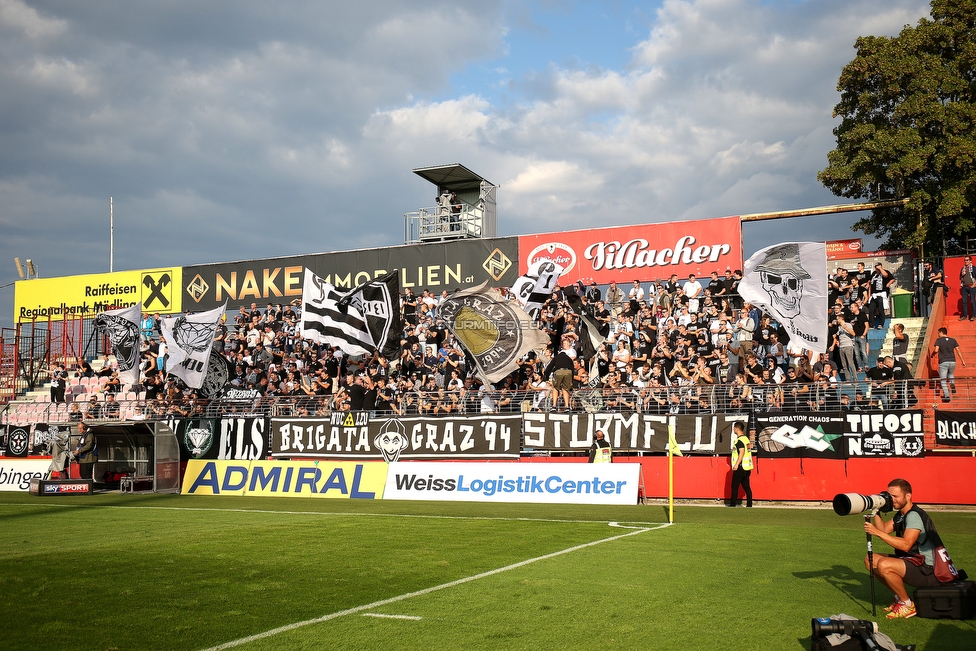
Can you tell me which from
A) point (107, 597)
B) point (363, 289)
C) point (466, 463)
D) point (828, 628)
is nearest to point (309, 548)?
point (107, 597)

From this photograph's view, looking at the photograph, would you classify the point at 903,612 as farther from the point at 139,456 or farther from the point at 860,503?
the point at 139,456

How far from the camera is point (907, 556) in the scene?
7.72 meters

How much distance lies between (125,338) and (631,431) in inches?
735

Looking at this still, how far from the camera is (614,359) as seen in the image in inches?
952

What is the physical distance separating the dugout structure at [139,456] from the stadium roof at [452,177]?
18.3 m

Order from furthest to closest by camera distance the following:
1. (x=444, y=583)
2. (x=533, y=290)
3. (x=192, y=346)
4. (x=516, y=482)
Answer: (x=192, y=346) → (x=533, y=290) → (x=516, y=482) → (x=444, y=583)

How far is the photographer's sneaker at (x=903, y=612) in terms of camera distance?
7.45 meters

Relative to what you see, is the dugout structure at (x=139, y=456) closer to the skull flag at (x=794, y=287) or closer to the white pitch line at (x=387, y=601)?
the white pitch line at (x=387, y=601)

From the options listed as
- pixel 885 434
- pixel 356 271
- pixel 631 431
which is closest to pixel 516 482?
pixel 631 431

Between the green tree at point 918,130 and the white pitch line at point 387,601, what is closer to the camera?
the white pitch line at point 387,601

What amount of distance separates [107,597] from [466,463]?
13.7 meters

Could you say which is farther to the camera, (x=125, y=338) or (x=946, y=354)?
(x=125, y=338)

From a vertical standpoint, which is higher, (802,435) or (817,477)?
(802,435)

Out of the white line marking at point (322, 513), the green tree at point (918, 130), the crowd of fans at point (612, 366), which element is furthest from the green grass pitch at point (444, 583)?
the green tree at point (918, 130)
